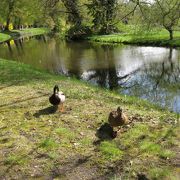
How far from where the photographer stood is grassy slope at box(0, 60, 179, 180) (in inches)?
285

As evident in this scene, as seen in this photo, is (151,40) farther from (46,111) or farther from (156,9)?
(46,111)

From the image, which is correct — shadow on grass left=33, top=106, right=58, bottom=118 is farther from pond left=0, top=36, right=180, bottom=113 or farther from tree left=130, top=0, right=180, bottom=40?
tree left=130, top=0, right=180, bottom=40

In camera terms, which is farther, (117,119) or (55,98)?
(55,98)

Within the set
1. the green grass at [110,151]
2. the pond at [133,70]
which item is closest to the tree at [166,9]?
the pond at [133,70]

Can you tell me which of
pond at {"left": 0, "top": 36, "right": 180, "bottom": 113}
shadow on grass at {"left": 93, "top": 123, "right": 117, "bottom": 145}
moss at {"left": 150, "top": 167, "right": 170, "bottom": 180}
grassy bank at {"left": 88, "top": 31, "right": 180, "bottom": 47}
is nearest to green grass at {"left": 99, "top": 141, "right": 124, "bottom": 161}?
shadow on grass at {"left": 93, "top": 123, "right": 117, "bottom": 145}

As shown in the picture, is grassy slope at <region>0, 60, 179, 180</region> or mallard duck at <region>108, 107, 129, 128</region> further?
mallard duck at <region>108, 107, 129, 128</region>

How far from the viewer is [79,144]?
8477mm

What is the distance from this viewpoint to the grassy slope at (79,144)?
285 inches

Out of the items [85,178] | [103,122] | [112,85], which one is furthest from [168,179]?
[112,85]

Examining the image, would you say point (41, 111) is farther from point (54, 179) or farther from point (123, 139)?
point (54, 179)

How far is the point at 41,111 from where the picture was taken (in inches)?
441

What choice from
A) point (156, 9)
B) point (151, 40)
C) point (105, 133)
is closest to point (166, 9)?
point (156, 9)

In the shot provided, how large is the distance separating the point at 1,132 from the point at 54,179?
3147mm

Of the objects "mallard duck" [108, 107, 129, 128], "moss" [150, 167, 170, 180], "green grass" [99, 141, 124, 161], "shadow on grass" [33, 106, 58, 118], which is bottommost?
"moss" [150, 167, 170, 180]
